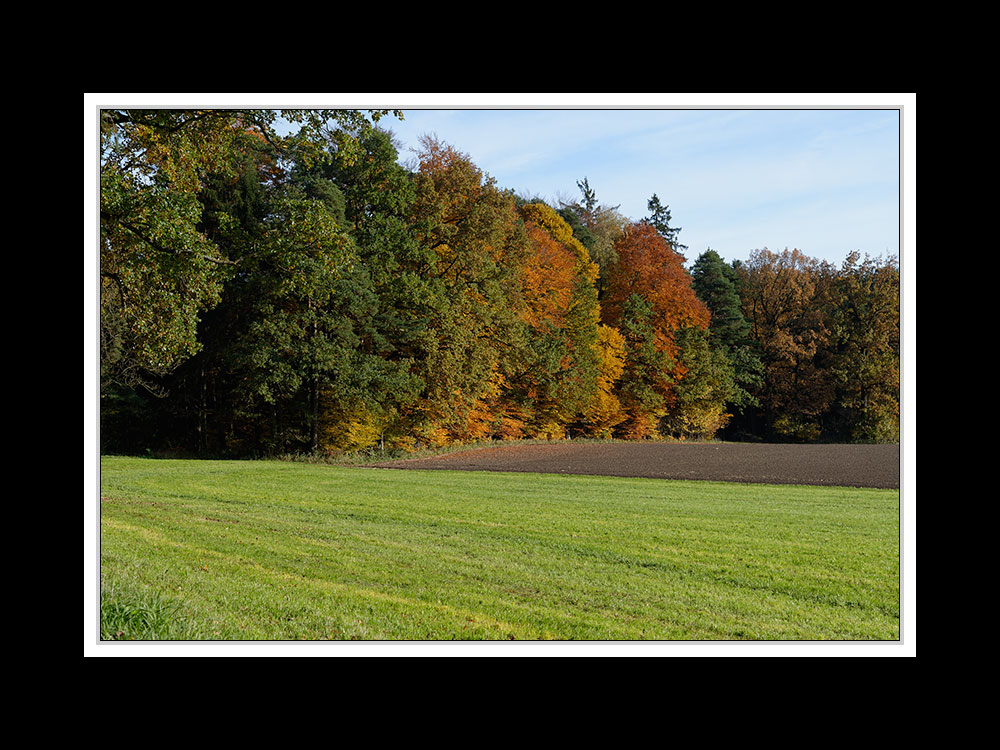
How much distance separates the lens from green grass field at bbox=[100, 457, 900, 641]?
4.94 meters

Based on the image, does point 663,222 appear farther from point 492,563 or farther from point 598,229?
point 598,229

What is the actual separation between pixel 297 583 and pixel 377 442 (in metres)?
12.5

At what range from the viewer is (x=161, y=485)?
36.7 ft

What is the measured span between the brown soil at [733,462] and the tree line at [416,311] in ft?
1.39

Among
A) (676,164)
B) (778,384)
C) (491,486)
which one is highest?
(676,164)

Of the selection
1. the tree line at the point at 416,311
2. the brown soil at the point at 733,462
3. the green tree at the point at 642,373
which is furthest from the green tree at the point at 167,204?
the brown soil at the point at 733,462

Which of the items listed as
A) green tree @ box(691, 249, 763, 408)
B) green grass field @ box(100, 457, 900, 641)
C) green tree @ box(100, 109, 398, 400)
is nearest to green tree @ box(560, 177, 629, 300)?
green tree @ box(691, 249, 763, 408)

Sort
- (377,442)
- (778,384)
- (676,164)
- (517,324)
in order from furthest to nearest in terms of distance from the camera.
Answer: (517,324) → (377,442) → (778,384) → (676,164)

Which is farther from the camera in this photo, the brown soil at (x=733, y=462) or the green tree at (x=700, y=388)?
the brown soil at (x=733, y=462)

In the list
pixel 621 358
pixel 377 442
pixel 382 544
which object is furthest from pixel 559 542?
pixel 377 442

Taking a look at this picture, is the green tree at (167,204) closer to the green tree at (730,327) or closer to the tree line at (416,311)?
the tree line at (416,311)

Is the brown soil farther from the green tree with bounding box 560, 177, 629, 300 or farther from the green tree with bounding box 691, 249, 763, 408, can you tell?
the green tree with bounding box 560, 177, 629, 300

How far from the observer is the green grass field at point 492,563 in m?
4.94

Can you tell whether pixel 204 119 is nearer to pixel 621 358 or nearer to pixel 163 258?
pixel 163 258
